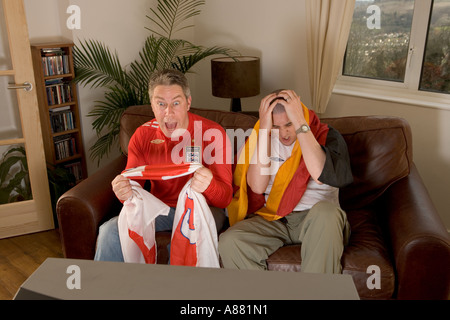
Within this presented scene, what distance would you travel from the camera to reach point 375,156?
216 centimetres

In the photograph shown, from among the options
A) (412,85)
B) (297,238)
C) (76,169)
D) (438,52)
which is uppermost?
(438,52)

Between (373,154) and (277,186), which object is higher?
(373,154)

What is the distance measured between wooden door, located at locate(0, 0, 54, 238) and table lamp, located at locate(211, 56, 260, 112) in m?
1.18

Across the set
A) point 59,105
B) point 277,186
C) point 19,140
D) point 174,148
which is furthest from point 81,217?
point 59,105

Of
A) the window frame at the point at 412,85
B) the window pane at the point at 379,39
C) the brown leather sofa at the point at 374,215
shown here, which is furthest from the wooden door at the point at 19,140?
the window pane at the point at 379,39

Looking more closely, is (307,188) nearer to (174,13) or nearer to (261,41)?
(261,41)

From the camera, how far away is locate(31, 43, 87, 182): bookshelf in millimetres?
2920

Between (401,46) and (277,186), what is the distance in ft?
5.01

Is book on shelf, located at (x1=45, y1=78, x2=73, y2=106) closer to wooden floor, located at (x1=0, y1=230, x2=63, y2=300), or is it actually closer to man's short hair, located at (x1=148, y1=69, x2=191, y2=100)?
wooden floor, located at (x1=0, y1=230, x2=63, y2=300)

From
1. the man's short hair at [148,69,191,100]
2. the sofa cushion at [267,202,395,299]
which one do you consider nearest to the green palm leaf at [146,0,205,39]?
the man's short hair at [148,69,191,100]

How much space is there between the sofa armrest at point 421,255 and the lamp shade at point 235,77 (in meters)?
1.48

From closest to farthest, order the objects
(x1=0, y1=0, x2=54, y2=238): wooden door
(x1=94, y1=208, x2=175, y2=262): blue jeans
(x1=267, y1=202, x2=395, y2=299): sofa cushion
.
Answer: (x1=267, y1=202, x2=395, y2=299): sofa cushion < (x1=94, y1=208, x2=175, y2=262): blue jeans < (x1=0, y1=0, x2=54, y2=238): wooden door

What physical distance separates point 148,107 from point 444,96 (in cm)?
179
